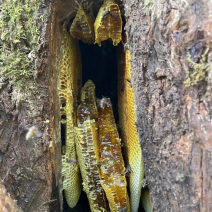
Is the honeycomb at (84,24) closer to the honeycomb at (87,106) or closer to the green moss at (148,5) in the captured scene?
the honeycomb at (87,106)

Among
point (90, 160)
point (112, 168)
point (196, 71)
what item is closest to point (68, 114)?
point (90, 160)

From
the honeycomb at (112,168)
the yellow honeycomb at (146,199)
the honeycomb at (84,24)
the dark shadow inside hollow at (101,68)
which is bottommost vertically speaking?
the yellow honeycomb at (146,199)

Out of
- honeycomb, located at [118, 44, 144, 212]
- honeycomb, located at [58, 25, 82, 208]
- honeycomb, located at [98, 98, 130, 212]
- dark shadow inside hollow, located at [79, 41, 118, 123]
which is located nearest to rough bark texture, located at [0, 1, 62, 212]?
honeycomb, located at [58, 25, 82, 208]

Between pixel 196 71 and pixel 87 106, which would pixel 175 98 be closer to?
pixel 196 71

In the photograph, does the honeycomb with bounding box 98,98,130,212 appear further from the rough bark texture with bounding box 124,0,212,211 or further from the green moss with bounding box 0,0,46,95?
the green moss with bounding box 0,0,46,95

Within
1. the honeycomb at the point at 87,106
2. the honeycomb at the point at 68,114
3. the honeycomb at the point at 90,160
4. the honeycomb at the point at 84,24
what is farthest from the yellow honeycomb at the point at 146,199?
the honeycomb at the point at 84,24

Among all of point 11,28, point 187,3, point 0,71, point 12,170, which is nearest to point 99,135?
point 12,170

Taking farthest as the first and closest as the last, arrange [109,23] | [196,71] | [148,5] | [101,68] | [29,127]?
1. [101,68]
2. [109,23]
3. [29,127]
4. [148,5]
5. [196,71]
